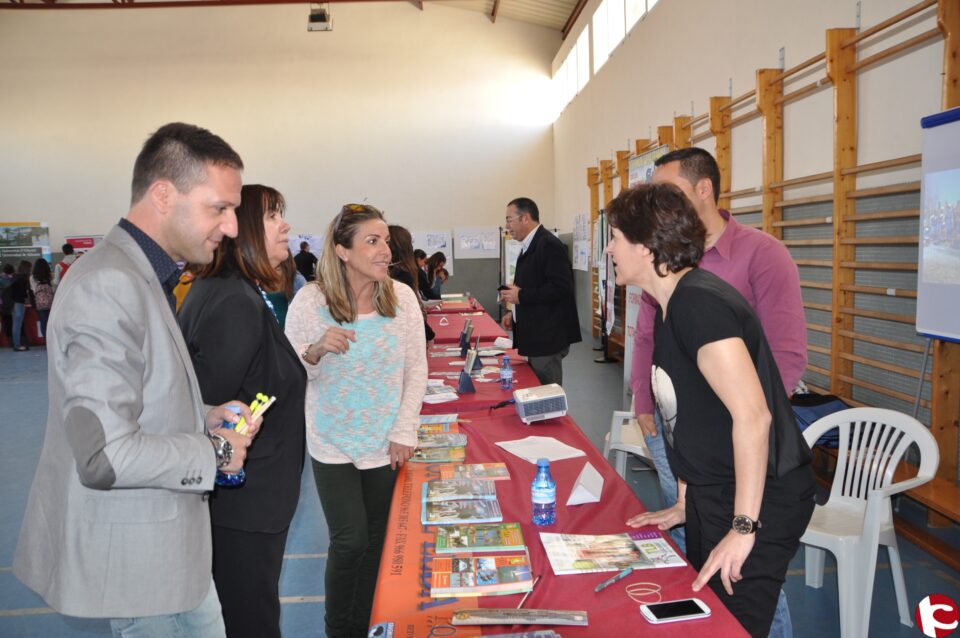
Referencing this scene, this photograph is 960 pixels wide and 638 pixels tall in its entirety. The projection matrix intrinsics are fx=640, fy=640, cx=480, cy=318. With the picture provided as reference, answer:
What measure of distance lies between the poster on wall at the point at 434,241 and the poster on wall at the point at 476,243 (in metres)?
0.14

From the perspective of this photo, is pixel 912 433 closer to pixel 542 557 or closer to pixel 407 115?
pixel 542 557

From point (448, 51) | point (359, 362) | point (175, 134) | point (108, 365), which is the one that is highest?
point (448, 51)

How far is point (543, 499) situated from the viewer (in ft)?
5.33

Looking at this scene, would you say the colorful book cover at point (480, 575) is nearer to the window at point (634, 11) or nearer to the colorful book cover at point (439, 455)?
the colorful book cover at point (439, 455)

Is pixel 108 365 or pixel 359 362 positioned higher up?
pixel 108 365

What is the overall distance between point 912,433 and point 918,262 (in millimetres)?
863

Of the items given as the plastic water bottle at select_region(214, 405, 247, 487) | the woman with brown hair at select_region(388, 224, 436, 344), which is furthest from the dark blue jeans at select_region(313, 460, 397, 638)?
the woman with brown hair at select_region(388, 224, 436, 344)

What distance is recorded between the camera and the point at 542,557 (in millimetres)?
1474

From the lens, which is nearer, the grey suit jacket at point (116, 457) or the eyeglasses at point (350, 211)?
the grey suit jacket at point (116, 457)

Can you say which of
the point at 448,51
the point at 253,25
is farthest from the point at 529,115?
the point at 253,25

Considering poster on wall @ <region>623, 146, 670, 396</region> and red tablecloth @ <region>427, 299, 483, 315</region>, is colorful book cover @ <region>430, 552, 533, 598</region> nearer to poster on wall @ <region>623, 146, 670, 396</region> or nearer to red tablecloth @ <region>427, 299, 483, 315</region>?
poster on wall @ <region>623, 146, 670, 396</region>

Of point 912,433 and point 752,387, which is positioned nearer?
point 752,387

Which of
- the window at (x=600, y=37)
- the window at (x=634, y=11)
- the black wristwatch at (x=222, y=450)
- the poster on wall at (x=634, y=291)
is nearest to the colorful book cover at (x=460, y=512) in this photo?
the black wristwatch at (x=222, y=450)

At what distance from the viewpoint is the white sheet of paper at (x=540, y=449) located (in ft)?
7.15
